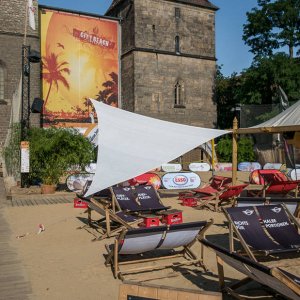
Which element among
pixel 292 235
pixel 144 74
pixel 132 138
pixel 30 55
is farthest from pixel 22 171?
pixel 144 74

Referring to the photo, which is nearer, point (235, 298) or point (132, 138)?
point (235, 298)

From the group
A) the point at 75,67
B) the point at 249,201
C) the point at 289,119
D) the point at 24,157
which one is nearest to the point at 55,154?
the point at 24,157

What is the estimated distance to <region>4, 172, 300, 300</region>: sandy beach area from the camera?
5.27 metres

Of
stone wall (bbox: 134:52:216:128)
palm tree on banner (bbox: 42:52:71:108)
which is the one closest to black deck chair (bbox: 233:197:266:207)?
palm tree on banner (bbox: 42:52:71:108)

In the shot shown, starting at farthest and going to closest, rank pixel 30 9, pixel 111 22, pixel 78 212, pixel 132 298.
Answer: pixel 111 22, pixel 30 9, pixel 78 212, pixel 132 298

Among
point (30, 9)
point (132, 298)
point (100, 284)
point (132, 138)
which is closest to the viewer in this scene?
point (132, 298)

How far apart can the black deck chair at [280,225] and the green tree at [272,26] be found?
30335mm

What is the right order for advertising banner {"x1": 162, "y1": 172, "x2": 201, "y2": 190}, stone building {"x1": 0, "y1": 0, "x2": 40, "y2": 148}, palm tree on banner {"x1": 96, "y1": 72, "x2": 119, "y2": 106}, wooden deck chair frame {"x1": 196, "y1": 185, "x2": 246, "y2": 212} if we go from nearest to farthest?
wooden deck chair frame {"x1": 196, "y1": 185, "x2": 246, "y2": 212}
advertising banner {"x1": 162, "y1": 172, "x2": 201, "y2": 190}
stone building {"x1": 0, "y1": 0, "x2": 40, "y2": 148}
palm tree on banner {"x1": 96, "y1": 72, "x2": 119, "y2": 106}

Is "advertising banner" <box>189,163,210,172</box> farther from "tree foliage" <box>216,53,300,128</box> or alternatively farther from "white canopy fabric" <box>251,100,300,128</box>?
"white canopy fabric" <box>251,100,300,128</box>

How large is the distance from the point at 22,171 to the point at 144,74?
819 inches

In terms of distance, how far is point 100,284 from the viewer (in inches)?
214

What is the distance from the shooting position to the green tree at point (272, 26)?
111 feet

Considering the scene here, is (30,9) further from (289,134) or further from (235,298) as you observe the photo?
(235,298)

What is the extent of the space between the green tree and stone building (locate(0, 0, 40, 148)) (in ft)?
57.5
